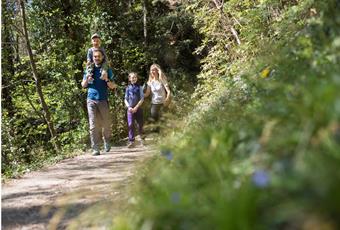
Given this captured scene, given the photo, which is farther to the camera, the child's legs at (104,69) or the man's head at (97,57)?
the man's head at (97,57)

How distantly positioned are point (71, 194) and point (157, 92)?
766 cm

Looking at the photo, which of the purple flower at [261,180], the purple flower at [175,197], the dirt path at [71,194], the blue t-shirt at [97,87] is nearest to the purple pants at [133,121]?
the dirt path at [71,194]

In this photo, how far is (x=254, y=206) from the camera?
84.0 inches

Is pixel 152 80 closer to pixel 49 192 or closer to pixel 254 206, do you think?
pixel 49 192

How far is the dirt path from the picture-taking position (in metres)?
3.88

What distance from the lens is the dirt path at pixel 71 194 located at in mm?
3882

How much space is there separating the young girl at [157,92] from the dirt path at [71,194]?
1.58m

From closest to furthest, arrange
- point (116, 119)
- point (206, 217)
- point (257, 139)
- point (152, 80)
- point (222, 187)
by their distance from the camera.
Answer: point (206, 217)
point (222, 187)
point (257, 139)
point (152, 80)
point (116, 119)

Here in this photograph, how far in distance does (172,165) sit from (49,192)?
3.27 meters

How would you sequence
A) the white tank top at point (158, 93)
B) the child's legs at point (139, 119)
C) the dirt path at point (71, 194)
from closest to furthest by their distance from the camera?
1. the dirt path at point (71, 194)
2. the child's legs at point (139, 119)
3. the white tank top at point (158, 93)

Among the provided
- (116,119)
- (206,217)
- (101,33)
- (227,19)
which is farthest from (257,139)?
(101,33)

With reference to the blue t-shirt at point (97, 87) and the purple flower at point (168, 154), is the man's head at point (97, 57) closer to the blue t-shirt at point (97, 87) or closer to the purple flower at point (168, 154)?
the blue t-shirt at point (97, 87)

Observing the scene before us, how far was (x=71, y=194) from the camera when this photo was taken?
3688mm

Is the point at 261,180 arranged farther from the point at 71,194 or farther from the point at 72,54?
the point at 72,54
